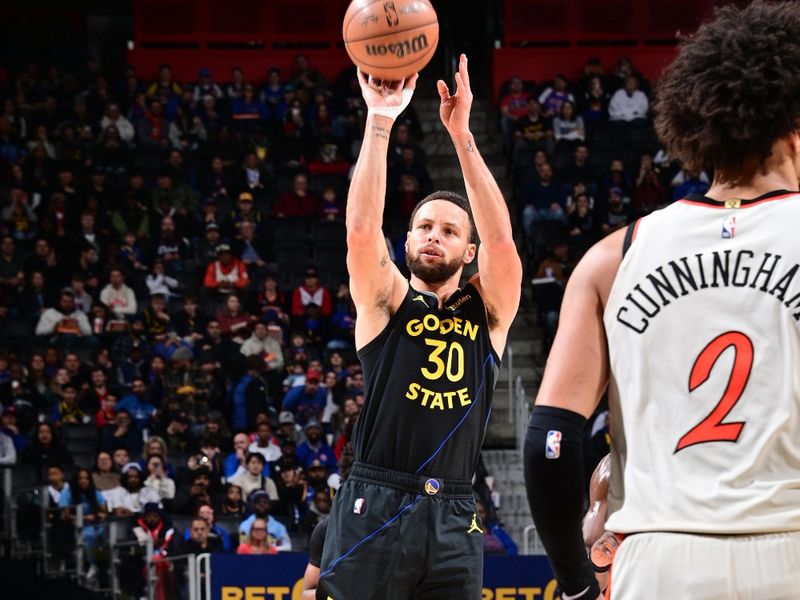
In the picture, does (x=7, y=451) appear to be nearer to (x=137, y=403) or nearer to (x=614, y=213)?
(x=137, y=403)

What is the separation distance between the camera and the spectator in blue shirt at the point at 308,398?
1295cm

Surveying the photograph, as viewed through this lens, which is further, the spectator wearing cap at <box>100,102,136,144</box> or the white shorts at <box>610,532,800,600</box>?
the spectator wearing cap at <box>100,102,136,144</box>

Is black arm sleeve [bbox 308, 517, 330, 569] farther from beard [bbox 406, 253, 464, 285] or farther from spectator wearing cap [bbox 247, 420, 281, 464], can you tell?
spectator wearing cap [bbox 247, 420, 281, 464]

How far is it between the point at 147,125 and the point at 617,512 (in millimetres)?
15740

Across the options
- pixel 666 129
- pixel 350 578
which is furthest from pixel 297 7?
pixel 666 129

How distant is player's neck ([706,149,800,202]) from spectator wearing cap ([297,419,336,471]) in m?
9.94

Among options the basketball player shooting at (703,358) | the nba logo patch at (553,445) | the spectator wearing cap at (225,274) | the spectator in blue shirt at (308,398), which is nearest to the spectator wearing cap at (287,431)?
the spectator in blue shirt at (308,398)

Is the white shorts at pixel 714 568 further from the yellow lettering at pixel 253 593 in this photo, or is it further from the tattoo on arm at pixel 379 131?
the yellow lettering at pixel 253 593

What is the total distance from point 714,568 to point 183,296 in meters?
13.2

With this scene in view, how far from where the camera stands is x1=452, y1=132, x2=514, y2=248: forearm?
4.71 m

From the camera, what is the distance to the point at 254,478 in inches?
471

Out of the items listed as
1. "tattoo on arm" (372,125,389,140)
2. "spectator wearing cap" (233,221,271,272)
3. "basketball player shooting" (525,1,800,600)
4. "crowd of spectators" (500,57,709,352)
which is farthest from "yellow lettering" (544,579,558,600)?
"spectator wearing cap" (233,221,271,272)

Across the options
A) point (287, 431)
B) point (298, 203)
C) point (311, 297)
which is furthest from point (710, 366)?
point (298, 203)

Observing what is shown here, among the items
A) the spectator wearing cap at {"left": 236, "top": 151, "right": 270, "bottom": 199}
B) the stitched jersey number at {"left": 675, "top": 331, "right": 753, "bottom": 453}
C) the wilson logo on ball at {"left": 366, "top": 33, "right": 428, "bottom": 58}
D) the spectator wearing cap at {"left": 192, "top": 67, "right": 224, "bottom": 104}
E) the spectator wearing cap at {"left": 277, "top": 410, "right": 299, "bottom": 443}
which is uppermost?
the spectator wearing cap at {"left": 192, "top": 67, "right": 224, "bottom": 104}
